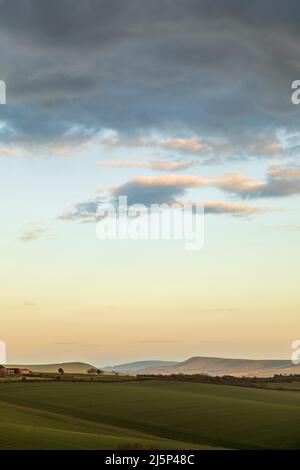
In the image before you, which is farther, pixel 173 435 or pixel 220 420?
pixel 220 420

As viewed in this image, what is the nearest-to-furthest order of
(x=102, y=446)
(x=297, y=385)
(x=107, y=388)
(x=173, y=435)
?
1. (x=102, y=446)
2. (x=173, y=435)
3. (x=107, y=388)
4. (x=297, y=385)

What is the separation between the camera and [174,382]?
139m

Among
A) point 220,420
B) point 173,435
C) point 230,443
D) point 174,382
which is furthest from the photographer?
point 174,382

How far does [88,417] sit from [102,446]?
127ft

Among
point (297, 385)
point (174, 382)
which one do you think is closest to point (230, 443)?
point (174, 382)

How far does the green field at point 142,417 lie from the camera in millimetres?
48938

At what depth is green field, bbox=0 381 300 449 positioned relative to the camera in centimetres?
4894

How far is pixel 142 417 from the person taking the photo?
81062 mm

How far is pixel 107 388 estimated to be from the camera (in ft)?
389
